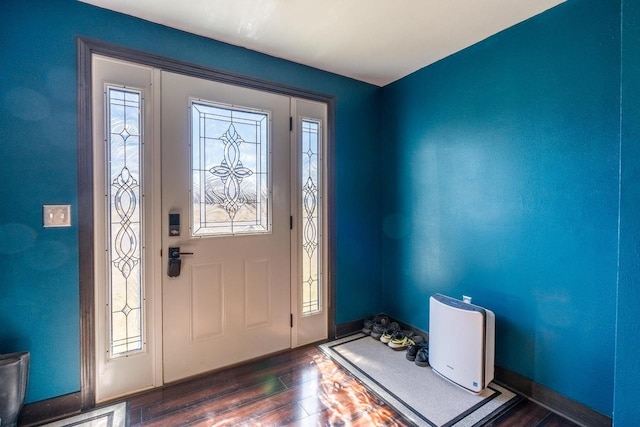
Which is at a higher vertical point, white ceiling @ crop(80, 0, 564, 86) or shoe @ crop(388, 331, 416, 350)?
white ceiling @ crop(80, 0, 564, 86)

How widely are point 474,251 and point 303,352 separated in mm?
1627

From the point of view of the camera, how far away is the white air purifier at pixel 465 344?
193 cm

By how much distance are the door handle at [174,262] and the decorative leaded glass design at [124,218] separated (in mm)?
180

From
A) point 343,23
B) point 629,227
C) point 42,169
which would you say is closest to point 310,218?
point 343,23

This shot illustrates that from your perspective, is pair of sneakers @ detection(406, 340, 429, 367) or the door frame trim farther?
pair of sneakers @ detection(406, 340, 429, 367)

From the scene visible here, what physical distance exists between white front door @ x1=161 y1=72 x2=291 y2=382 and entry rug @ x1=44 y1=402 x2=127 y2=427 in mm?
332

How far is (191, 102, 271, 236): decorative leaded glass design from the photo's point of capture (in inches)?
85.8

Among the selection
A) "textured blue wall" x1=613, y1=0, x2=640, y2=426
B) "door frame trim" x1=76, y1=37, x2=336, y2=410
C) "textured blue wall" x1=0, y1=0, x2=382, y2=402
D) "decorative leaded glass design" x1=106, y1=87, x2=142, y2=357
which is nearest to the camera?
"textured blue wall" x1=613, y1=0, x2=640, y2=426

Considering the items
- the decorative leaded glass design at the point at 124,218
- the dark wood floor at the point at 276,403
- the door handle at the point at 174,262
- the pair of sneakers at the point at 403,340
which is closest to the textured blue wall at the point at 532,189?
the pair of sneakers at the point at 403,340

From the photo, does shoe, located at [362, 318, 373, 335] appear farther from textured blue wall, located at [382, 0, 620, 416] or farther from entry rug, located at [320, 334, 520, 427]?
textured blue wall, located at [382, 0, 620, 416]

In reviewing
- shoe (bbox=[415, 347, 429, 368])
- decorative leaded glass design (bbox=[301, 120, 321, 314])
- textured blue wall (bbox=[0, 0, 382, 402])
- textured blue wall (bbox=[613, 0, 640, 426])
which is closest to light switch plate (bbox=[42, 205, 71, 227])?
A: textured blue wall (bbox=[0, 0, 382, 402])

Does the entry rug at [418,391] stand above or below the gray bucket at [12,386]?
below

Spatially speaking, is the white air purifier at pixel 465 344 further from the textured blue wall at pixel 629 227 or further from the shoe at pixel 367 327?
the shoe at pixel 367 327

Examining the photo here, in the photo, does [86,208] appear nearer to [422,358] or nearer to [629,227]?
[422,358]
